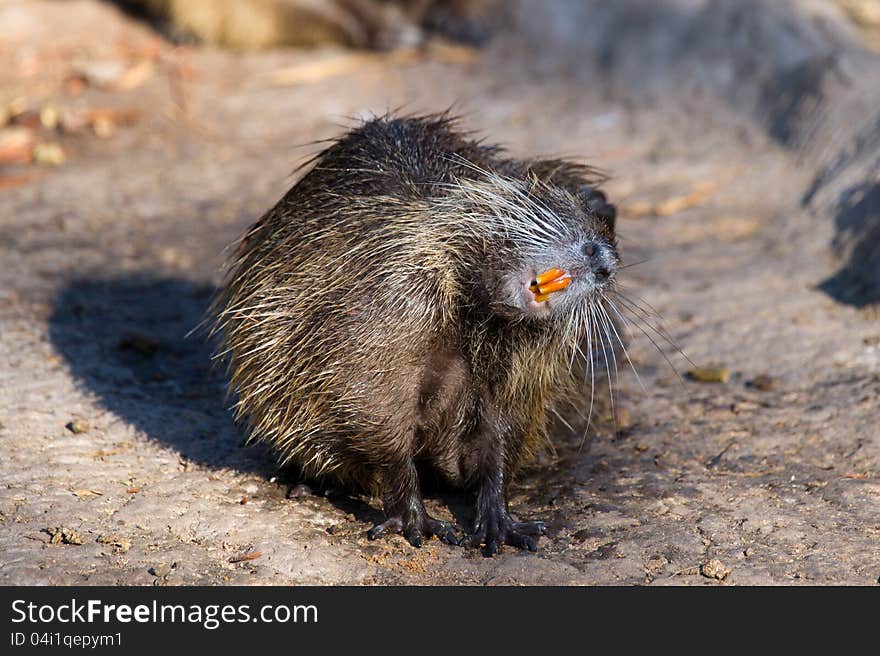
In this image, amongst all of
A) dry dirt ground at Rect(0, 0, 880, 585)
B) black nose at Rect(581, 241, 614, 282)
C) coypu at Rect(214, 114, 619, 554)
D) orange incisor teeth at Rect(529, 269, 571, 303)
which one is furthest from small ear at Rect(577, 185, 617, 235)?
dry dirt ground at Rect(0, 0, 880, 585)

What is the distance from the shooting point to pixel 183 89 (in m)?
8.62

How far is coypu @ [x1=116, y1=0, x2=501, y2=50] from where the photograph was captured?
9.24m

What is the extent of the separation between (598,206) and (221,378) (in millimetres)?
1969

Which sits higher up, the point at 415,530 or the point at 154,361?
the point at 415,530

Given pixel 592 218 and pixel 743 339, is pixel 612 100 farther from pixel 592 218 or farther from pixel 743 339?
pixel 592 218

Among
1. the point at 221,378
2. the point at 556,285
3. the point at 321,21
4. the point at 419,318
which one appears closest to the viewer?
the point at 556,285

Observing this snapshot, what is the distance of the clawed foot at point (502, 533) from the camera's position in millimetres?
3668

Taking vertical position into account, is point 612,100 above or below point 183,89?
above

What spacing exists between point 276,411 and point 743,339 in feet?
7.75

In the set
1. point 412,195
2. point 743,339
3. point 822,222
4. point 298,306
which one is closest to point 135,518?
point 298,306

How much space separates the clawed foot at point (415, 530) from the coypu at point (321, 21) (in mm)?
6155

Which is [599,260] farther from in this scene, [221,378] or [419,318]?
[221,378]

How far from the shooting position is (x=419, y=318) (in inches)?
143

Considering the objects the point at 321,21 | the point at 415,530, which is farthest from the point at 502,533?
the point at 321,21
